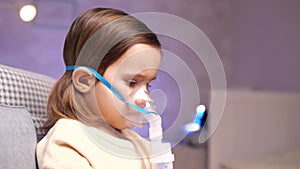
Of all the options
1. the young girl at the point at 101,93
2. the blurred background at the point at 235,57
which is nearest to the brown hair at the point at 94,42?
the young girl at the point at 101,93

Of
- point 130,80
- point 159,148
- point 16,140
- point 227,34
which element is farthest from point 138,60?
point 227,34

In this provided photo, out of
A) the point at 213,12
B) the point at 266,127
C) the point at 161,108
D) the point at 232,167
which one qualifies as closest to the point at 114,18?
the point at 161,108

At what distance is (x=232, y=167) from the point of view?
1522 millimetres

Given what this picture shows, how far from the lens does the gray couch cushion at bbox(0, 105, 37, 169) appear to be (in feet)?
2.11

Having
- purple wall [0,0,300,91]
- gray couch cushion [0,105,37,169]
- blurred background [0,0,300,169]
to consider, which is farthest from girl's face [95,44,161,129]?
purple wall [0,0,300,91]

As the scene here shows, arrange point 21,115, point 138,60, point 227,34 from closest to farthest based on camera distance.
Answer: point 138,60 → point 21,115 → point 227,34

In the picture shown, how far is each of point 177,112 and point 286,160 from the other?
106 cm

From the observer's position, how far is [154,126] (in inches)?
24.4

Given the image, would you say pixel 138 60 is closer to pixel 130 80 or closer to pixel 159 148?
pixel 130 80

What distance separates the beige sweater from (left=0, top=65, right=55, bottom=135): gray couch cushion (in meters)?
0.16

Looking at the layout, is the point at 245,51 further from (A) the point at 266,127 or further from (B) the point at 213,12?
(A) the point at 266,127

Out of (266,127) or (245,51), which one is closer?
(266,127)

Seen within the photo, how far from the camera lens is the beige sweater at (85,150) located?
59cm

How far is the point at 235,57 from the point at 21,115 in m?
2.01
